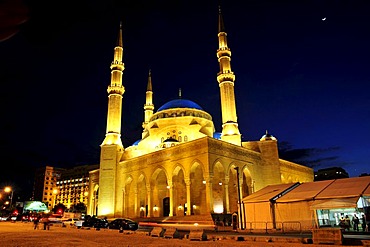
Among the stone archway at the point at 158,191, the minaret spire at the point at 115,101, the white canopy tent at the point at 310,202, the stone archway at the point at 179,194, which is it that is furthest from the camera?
the minaret spire at the point at 115,101

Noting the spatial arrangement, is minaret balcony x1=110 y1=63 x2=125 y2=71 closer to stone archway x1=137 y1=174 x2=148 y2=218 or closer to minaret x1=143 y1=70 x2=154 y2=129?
minaret x1=143 y1=70 x2=154 y2=129

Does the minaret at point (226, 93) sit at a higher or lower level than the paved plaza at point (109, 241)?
higher

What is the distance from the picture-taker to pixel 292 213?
19.1 m

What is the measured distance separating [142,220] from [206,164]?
9115 millimetres

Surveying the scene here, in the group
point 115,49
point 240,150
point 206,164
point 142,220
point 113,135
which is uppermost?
point 115,49

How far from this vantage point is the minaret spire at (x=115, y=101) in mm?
38812

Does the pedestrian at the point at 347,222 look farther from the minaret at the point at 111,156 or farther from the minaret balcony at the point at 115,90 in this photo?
the minaret balcony at the point at 115,90

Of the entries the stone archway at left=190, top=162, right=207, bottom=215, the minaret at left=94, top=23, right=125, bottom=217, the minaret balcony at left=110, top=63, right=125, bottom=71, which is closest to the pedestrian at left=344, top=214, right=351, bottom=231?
the stone archway at left=190, top=162, right=207, bottom=215

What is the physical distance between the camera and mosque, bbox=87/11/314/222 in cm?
3000

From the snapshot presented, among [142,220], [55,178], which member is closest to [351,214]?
[142,220]

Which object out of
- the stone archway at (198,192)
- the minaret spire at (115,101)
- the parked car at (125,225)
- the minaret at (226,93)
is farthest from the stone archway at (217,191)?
the minaret spire at (115,101)

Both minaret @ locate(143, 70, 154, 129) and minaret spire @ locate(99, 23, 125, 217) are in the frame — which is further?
minaret @ locate(143, 70, 154, 129)

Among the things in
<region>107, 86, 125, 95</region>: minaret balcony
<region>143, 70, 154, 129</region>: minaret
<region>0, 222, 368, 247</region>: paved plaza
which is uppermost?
<region>143, 70, 154, 129</region>: minaret

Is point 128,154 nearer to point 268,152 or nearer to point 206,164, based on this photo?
point 206,164
